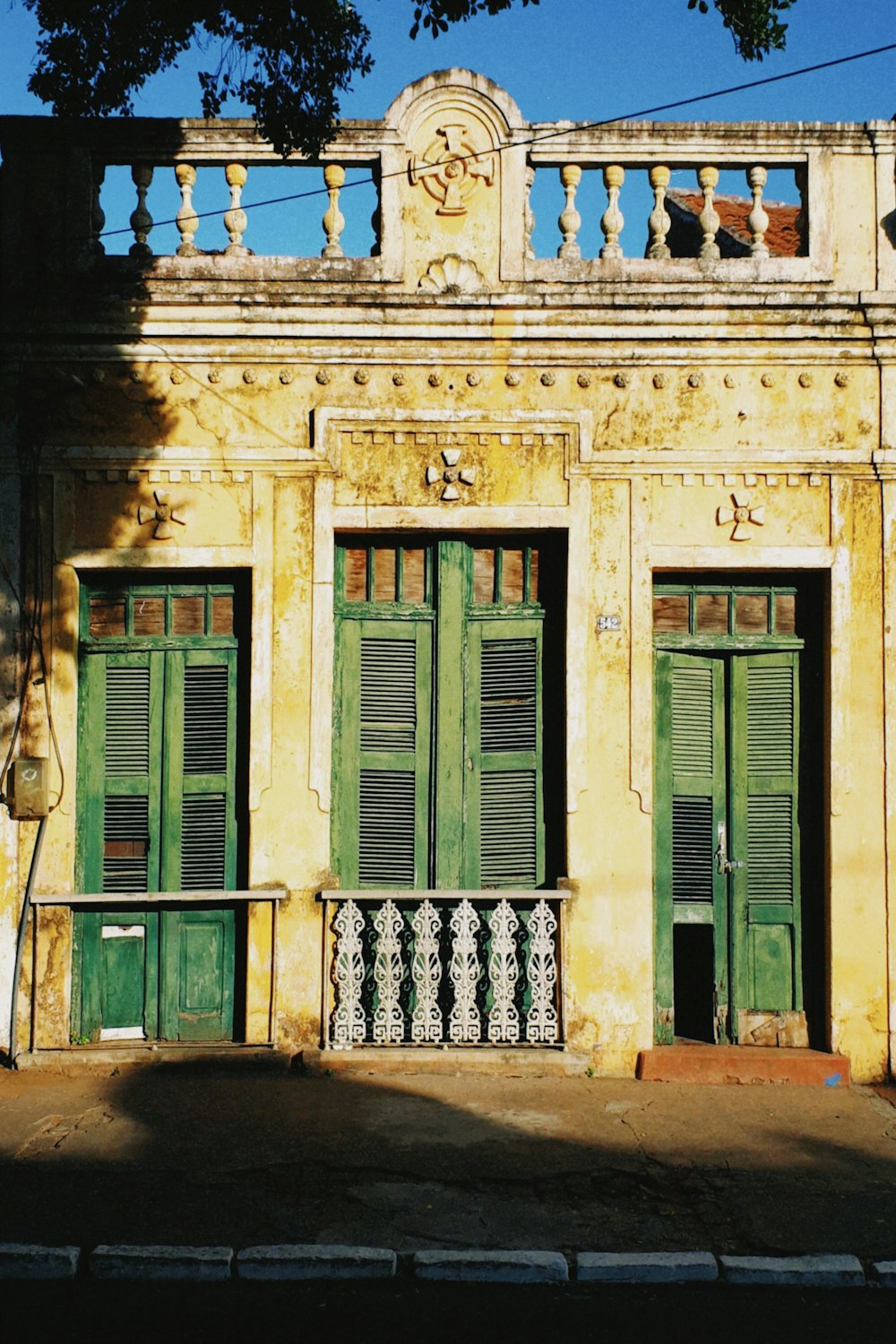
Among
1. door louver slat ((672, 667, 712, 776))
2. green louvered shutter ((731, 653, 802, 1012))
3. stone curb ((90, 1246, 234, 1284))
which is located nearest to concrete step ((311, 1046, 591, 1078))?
green louvered shutter ((731, 653, 802, 1012))

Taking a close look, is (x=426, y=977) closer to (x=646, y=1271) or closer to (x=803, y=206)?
(x=646, y=1271)

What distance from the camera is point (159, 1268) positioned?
18.1 feet

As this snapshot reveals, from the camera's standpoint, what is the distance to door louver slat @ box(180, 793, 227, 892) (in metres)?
8.84

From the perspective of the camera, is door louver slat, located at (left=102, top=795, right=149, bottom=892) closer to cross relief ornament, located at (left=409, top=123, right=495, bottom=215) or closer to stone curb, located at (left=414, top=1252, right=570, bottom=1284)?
stone curb, located at (left=414, top=1252, right=570, bottom=1284)

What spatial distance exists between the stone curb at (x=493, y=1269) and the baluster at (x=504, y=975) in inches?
112

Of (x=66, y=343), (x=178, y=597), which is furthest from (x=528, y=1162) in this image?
(x=66, y=343)

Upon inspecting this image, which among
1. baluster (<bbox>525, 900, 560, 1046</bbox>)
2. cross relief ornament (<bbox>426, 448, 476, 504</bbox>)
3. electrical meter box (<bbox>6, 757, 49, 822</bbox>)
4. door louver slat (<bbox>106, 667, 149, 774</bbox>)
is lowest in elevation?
baluster (<bbox>525, 900, 560, 1046</bbox>)

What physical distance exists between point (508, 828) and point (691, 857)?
1.25m

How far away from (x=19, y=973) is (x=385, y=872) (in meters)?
2.45

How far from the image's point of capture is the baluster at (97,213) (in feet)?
29.2

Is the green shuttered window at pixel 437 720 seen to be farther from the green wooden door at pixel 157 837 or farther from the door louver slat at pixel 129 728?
the door louver slat at pixel 129 728

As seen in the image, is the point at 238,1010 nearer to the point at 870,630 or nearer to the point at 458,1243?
the point at 458,1243

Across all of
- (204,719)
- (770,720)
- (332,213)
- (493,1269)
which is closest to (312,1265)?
(493,1269)

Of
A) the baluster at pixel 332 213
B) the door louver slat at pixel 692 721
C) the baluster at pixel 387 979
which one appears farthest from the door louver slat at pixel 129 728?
the door louver slat at pixel 692 721
